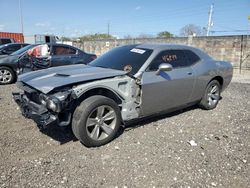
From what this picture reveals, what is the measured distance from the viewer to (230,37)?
13242 millimetres

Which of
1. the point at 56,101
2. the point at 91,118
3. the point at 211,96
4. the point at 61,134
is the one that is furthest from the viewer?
the point at 211,96

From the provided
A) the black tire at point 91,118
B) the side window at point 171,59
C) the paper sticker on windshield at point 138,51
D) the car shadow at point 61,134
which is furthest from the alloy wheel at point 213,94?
the car shadow at point 61,134

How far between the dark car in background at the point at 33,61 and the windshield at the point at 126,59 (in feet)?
12.3

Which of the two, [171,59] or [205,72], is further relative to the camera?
[205,72]

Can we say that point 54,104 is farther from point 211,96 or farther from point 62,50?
point 62,50

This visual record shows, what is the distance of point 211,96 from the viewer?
5.50 metres

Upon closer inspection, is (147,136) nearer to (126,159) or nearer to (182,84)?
(126,159)

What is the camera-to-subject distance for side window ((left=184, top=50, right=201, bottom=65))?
4781 millimetres

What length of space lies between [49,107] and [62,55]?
218 inches

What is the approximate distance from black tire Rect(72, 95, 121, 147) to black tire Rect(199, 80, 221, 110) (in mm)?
2583

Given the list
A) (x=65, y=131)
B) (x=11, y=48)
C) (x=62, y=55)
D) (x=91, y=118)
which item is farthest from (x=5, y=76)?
(x=91, y=118)

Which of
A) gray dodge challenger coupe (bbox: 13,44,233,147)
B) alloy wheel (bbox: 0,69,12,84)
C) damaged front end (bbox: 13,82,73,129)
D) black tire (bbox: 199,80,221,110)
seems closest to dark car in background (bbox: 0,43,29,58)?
alloy wheel (bbox: 0,69,12,84)

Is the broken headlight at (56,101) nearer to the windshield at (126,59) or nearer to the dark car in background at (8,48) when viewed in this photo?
the windshield at (126,59)

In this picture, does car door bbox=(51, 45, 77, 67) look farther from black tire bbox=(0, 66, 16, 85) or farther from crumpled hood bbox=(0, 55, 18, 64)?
black tire bbox=(0, 66, 16, 85)
